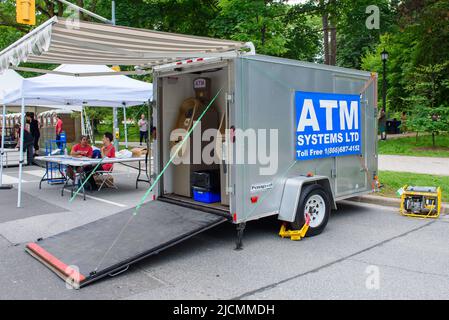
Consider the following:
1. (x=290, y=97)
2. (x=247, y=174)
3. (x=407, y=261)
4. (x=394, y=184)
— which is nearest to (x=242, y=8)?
(x=394, y=184)

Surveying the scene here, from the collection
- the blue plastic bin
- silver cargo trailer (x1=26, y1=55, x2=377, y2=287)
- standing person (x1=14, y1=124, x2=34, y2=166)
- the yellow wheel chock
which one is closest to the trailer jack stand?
silver cargo trailer (x1=26, y1=55, x2=377, y2=287)

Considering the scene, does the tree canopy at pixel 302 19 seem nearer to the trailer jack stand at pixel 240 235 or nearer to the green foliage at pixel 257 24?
the green foliage at pixel 257 24

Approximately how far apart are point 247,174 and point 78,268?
7.92ft

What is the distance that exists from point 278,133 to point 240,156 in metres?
0.80

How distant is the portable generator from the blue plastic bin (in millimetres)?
3443

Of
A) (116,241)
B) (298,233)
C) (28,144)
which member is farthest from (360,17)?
(116,241)

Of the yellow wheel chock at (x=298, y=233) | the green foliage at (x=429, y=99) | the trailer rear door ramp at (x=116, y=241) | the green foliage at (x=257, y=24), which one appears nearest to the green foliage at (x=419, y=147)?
the green foliage at (x=429, y=99)

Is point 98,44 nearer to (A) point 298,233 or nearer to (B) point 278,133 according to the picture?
(B) point 278,133

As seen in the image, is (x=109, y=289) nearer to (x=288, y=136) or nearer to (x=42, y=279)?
(x=42, y=279)

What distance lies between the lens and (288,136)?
6.38 m

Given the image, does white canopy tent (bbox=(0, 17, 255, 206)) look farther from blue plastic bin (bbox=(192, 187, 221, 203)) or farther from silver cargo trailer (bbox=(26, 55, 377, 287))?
blue plastic bin (bbox=(192, 187, 221, 203))

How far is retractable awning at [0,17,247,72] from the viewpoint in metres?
4.59

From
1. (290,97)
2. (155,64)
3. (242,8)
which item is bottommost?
(290,97)

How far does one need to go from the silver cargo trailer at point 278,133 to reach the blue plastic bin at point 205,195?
0.12 meters
